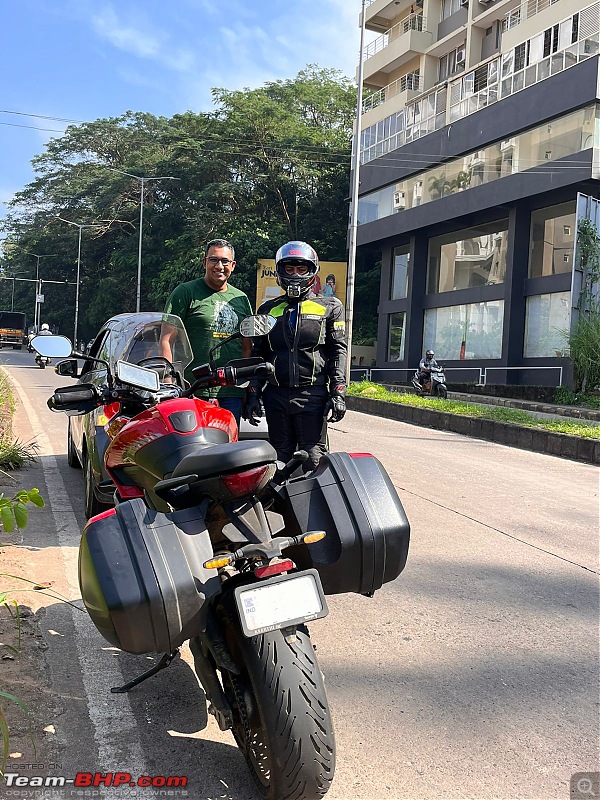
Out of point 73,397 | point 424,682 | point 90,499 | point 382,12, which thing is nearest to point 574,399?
point 90,499

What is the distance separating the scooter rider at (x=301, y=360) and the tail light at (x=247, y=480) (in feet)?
6.97

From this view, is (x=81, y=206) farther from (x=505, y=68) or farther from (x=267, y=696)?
(x=267, y=696)

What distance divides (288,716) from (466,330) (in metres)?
28.0

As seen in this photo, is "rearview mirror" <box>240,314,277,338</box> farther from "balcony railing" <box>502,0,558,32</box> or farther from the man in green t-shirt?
"balcony railing" <box>502,0,558,32</box>

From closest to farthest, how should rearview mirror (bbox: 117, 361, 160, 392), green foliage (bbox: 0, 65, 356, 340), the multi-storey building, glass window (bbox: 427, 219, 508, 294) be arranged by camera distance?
rearview mirror (bbox: 117, 361, 160, 392) → the multi-storey building → glass window (bbox: 427, 219, 508, 294) → green foliage (bbox: 0, 65, 356, 340)

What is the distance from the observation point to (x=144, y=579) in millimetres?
2393

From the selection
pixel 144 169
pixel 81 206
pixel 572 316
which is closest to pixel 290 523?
pixel 572 316

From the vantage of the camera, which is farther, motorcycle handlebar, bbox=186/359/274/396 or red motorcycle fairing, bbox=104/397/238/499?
motorcycle handlebar, bbox=186/359/274/396

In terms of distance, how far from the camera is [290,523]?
114 inches

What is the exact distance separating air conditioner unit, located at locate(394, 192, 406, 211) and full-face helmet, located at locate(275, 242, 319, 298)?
28.7 m

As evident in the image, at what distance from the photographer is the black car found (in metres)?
4.82

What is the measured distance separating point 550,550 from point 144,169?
51.1m

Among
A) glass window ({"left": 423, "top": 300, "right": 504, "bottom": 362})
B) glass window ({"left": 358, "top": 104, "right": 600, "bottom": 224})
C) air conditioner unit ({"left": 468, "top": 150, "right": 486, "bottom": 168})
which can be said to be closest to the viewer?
glass window ({"left": 358, "top": 104, "right": 600, "bottom": 224})

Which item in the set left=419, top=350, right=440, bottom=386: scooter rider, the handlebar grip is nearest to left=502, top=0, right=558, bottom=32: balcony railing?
left=419, top=350, right=440, bottom=386: scooter rider
